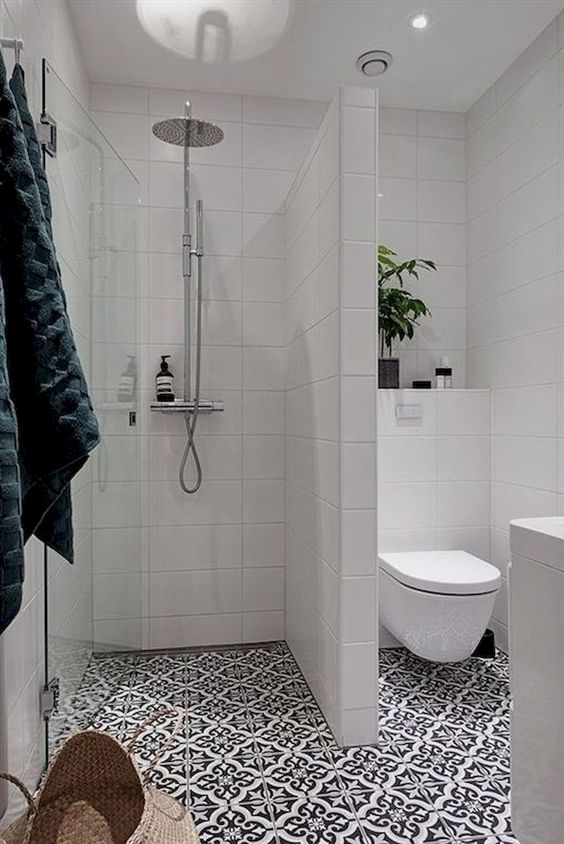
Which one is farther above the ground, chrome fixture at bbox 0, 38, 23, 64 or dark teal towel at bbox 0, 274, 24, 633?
chrome fixture at bbox 0, 38, 23, 64

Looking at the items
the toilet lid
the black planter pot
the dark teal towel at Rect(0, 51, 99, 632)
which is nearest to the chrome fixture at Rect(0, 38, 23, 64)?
the dark teal towel at Rect(0, 51, 99, 632)

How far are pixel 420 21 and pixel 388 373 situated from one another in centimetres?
137

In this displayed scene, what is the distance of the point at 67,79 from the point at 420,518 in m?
2.24

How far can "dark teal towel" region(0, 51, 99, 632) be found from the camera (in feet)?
3.41

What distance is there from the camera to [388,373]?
9.46ft

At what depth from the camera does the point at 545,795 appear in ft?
4.67

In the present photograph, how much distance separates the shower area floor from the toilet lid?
1.39ft

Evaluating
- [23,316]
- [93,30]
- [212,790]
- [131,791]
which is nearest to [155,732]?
[212,790]

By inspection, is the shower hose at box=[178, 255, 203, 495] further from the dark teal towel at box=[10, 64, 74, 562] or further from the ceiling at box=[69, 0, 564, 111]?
the dark teal towel at box=[10, 64, 74, 562]

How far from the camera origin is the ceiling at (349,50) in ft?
7.68

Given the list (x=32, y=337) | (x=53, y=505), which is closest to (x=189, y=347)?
(x=53, y=505)

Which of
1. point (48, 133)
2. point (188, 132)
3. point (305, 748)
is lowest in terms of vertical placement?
point (305, 748)

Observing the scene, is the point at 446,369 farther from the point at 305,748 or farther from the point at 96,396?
the point at 305,748

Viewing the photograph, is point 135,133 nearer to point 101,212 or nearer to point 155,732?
point 101,212
